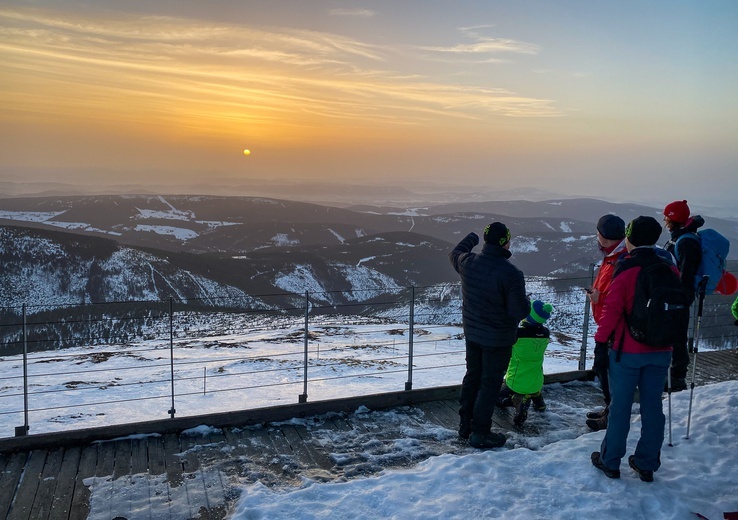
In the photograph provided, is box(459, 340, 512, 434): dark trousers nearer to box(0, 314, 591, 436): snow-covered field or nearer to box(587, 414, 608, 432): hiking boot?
box(0, 314, 591, 436): snow-covered field

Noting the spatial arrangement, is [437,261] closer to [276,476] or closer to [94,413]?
[94,413]

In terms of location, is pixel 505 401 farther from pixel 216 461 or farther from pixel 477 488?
pixel 216 461

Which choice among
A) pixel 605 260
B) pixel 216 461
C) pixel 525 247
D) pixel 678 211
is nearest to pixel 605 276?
pixel 605 260

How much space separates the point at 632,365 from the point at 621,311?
49cm

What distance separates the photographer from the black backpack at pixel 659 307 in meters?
4.32

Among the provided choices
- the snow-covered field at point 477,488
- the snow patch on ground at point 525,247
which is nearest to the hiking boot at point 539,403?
the snow-covered field at point 477,488

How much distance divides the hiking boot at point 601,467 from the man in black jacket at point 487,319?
1007mm

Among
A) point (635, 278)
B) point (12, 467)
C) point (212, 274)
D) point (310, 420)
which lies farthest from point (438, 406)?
point (212, 274)

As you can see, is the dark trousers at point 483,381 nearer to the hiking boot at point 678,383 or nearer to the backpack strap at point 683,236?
the backpack strap at point 683,236

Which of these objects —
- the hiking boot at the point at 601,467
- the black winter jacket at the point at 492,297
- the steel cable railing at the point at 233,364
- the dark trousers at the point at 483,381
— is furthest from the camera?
the steel cable railing at the point at 233,364

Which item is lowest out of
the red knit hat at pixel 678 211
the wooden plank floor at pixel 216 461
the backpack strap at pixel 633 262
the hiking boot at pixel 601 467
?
the wooden plank floor at pixel 216 461

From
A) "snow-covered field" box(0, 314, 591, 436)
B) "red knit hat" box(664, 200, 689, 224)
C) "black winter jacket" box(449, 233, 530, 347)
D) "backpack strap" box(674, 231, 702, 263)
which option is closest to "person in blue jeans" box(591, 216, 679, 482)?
"black winter jacket" box(449, 233, 530, 347)

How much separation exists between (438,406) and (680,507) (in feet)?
10.4

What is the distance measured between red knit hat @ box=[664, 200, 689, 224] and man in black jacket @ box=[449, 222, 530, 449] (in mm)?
2148
